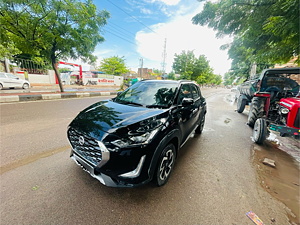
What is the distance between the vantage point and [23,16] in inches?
302

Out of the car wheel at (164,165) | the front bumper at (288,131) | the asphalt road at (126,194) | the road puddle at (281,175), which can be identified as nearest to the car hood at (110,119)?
the car wheel at (164,165)

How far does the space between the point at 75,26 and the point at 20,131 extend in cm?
892

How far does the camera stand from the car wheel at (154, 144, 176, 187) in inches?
71.9

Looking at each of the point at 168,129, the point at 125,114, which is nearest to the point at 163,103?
the point at 168,129

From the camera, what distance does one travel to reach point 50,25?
27.4ft

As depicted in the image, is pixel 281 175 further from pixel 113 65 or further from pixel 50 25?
pixel 113 65

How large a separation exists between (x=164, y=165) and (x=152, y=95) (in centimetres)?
130

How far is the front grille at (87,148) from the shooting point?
1574 mm

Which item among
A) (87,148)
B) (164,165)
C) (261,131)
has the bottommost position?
(164,165)

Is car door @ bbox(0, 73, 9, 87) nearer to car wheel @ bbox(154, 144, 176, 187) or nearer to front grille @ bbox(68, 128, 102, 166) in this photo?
front grille @ bbox(68, 128, 102, 166)

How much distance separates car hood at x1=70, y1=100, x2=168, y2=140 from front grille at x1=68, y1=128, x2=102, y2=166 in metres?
0.07

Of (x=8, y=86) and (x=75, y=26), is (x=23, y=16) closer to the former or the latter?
(x=75, y=26)

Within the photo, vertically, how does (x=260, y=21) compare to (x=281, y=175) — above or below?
above

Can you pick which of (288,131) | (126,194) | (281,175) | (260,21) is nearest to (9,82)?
(126,194)
